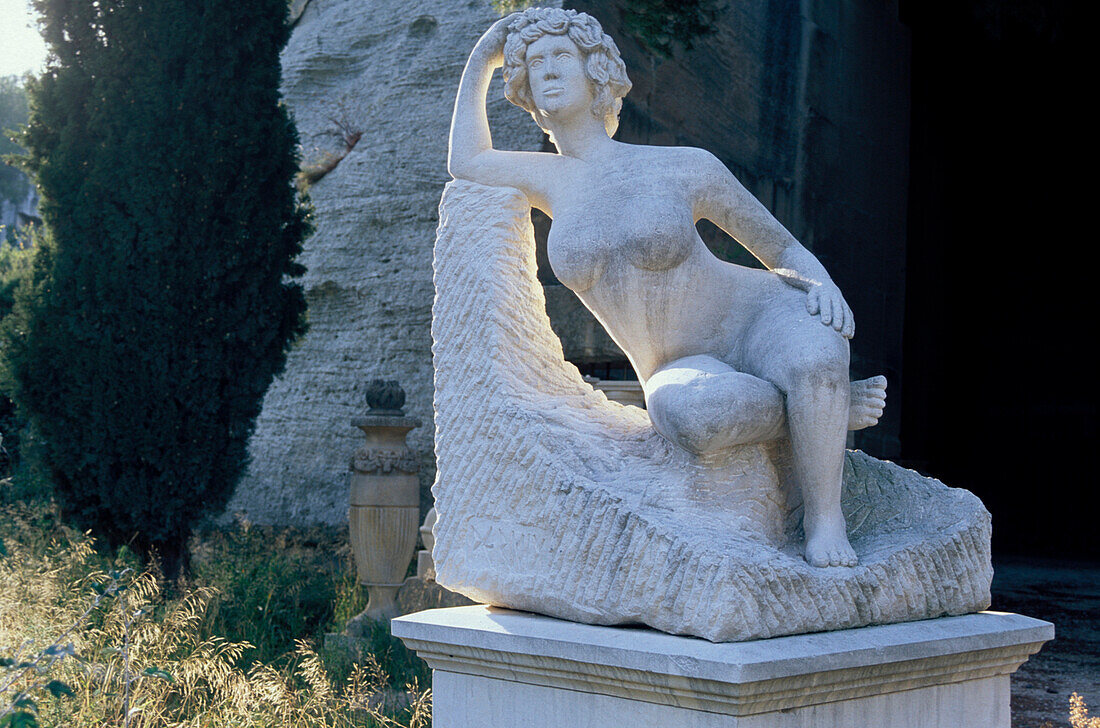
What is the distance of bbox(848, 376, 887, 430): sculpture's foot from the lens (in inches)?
106

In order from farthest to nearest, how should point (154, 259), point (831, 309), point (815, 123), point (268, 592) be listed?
1. point (815, 123)
2. point (154, 259)
3. point (268, 592)
4. point (831, 309)

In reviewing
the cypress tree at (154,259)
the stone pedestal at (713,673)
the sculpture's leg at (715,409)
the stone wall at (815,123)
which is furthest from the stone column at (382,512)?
the sculpture's leg at (715,409)

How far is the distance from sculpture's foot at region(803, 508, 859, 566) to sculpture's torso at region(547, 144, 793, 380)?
0.48 metres

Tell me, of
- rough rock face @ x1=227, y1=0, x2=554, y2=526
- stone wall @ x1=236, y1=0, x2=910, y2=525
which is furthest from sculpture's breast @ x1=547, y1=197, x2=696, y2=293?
rough rock face @ x1=227, y1=0, x2=554, y2=526

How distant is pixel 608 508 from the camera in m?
2.49

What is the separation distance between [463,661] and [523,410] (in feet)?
2.08

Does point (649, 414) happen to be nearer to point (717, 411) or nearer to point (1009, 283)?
point (717, 411)

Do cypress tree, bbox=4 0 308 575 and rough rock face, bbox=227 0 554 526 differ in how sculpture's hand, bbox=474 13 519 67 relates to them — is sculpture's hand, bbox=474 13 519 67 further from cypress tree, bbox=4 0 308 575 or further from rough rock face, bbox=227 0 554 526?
rough rock face, bbox=227 0 554 526

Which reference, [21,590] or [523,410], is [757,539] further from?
[21,590]

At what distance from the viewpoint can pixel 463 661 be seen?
2662 millimetres

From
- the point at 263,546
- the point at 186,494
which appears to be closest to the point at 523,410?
the point at 186,494

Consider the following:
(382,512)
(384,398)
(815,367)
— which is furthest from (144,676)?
(384,398)

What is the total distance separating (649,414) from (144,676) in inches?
56.2

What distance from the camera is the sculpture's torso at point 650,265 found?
2.70 metres
